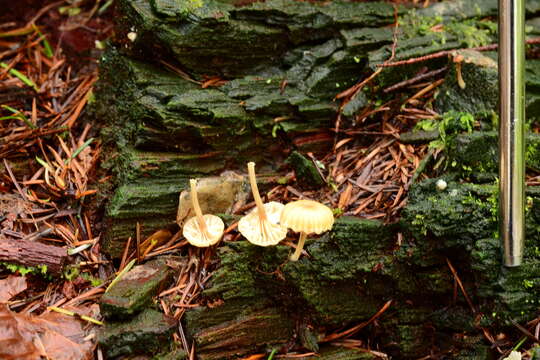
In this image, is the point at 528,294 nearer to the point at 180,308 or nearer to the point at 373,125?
the point at 373,125

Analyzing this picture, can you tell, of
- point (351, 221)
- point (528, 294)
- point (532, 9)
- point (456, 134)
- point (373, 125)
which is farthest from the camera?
point (532, 9)

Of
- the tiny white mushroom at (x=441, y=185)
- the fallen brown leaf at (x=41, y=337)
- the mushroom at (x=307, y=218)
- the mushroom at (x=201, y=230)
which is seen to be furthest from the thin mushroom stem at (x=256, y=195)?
the fallen brown leaf at (x=41, y=337)

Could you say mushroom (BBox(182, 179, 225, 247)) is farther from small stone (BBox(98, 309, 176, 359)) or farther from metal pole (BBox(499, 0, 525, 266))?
metal pole (BBox(499, 0, 525, 266))

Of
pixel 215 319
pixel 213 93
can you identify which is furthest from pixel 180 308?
pixel 213 93

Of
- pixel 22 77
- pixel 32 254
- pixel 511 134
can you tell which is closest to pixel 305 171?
pixel 511 134

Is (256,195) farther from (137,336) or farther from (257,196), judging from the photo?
(137,336)

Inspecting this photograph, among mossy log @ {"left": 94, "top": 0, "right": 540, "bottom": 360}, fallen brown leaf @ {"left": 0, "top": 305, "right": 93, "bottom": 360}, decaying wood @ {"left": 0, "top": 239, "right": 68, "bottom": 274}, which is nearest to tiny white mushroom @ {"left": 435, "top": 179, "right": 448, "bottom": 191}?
mossy log @ {"left": 94, "top": 0, "right": 540, "bottom": 360}
